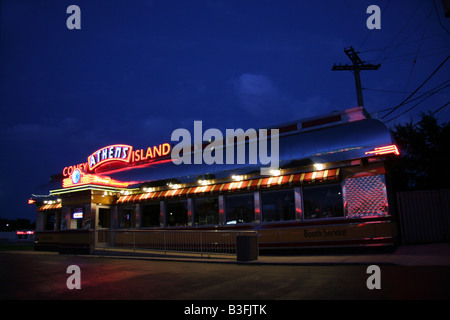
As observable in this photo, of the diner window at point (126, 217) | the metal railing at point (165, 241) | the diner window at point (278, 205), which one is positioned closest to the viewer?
the diner window at point (278, 205)

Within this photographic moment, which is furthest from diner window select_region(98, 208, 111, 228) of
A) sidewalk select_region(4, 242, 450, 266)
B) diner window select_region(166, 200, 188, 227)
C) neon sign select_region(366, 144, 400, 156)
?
neon sign select_region(366, 144, 400, 156)

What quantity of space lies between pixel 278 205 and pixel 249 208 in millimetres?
1597

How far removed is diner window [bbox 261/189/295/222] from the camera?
16266 mm

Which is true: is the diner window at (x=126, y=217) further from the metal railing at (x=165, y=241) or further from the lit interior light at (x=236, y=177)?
the lit interior light at (x=236, y=177)

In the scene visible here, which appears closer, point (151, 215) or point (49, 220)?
point (151, 215)

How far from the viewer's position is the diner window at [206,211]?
738 inches

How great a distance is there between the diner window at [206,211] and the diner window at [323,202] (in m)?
5.01

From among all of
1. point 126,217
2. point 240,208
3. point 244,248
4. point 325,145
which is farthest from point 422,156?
point 126,217

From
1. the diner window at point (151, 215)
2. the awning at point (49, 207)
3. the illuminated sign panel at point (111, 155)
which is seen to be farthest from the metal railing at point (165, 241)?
the awning at point (49, 207)

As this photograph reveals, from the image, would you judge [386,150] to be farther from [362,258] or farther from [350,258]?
[350,258]

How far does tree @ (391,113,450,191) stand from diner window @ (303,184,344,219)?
940 centimetres

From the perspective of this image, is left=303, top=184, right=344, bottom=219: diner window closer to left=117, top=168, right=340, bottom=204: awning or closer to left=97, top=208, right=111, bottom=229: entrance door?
left=117, top=168, right=340, bottom=204: awning

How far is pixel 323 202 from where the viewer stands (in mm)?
15383
